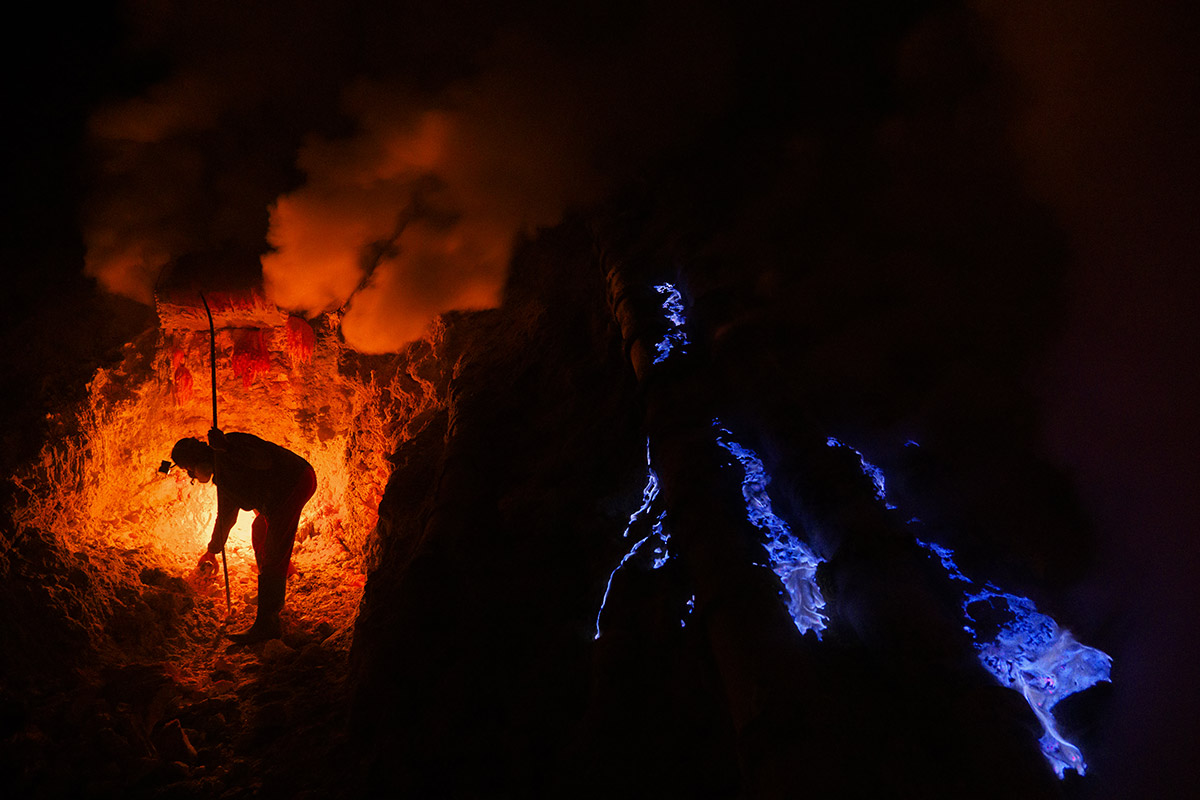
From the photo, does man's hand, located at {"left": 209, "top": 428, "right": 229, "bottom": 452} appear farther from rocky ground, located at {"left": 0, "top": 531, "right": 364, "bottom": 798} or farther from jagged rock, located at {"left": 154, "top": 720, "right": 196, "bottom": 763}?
jagged rock, located at {"left": 154, "top": 720, "right": 196, "bottom": 763}

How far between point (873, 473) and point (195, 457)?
17.6ft

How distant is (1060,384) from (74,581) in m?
6.43

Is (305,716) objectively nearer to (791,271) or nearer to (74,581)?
(74,581)

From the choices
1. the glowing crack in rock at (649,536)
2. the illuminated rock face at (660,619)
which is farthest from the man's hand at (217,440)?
the glowing crack in rock at (649,536)

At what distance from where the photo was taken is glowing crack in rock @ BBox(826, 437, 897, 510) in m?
3.02

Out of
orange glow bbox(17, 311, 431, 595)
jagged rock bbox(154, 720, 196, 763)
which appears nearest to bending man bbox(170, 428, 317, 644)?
orange glow bbox(17, 311, 431, 595)

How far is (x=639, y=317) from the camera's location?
392 centimetres

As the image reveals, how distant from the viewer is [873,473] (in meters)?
3.15

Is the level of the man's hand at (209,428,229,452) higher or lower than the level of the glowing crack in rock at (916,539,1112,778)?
higher

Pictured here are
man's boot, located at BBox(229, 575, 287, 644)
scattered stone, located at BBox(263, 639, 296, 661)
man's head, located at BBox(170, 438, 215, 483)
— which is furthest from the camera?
man's head, located at BBox(170, 438, 215, 483)

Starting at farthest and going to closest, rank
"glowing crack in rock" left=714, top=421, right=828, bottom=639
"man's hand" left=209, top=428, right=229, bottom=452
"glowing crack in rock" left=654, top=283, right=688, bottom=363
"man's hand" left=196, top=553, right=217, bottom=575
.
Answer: "man's hand" left=196, top=553, right=217, bottom=575, "man's hand" left=209, top=428, right=229, bottom=452, "glowing crack in rock" left=654, top=283, right=688, bottom=363, "glowing crack in rock" left=714, top=421, right=828, bottom=639

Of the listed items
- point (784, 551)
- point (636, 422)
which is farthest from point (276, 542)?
point (784, 551)

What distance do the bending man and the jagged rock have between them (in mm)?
1583

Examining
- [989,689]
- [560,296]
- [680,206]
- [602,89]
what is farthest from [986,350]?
[602,89]
